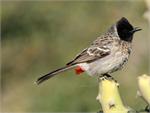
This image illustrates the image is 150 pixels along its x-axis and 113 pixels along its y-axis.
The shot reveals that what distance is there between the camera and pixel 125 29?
13.7 feet

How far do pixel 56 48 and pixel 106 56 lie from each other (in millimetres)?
4258

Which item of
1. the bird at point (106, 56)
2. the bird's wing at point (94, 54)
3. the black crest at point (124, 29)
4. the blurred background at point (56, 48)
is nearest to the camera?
the black crest at point (124, 29)

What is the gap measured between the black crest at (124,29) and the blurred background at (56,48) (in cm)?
266

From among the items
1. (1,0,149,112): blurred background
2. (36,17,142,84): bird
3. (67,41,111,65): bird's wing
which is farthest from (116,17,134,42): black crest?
(1,0,149,112): blurred background

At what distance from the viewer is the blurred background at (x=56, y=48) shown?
24.7ft

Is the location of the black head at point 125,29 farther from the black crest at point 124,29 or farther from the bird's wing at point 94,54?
the bird's wing at point 94,54

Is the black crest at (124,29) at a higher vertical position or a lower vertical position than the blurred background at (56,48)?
lower

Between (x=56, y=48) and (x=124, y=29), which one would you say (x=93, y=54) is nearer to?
(x=124, y=29)

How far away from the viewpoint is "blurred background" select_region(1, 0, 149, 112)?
754cm

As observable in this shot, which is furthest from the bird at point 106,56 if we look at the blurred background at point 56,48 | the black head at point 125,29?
the blurred background at point 56,48

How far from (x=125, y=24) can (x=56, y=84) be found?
3935 millimetres

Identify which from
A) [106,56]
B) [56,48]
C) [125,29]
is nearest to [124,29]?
[125,29]

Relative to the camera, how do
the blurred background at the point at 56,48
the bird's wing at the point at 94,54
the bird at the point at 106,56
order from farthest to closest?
1. the blurred background at the point at 56,48
2. the bird's wing at the point at 94,54
3. the bird at the point at 106,56

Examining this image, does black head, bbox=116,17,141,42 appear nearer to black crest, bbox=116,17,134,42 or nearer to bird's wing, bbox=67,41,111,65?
black crest, bbox=116,17,134,42
